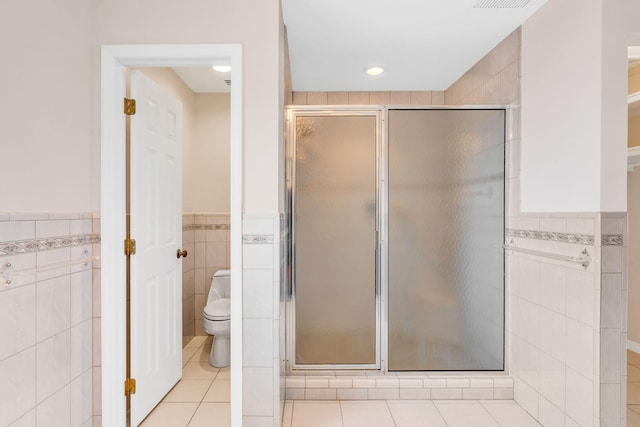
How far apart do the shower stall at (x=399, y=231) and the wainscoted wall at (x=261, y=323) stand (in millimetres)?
558

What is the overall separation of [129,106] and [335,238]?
143 cm

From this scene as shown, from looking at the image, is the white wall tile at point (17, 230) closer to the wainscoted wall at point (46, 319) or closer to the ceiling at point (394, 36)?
the wainscoted wall at point (46, 319)

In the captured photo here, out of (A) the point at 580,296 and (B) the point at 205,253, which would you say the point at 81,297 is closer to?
(B) the point at 205,253

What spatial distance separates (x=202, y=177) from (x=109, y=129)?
1.50 m

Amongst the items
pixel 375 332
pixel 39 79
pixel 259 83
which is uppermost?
pixel 259 83

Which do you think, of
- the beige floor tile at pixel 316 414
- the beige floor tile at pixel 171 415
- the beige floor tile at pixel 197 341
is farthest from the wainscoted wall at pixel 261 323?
the beige floor tile at pixel 197 341

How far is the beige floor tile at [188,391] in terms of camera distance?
208 centimetres

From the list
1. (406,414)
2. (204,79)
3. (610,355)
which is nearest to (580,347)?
(610,355)

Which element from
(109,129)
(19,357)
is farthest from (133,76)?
(19,357)

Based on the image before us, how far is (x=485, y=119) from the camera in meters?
2.19

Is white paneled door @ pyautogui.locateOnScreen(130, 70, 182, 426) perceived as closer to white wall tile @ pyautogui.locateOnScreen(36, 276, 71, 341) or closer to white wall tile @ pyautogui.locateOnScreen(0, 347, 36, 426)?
white wall tile @ pyautogui.locateOnScreen(36, 276, 71, 341)

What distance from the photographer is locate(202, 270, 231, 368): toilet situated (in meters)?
2.40

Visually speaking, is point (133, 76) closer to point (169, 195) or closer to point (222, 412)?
point (169, 195)

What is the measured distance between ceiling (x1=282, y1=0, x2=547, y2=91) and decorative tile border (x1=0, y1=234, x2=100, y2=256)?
63.4 inches
